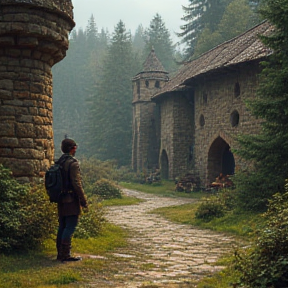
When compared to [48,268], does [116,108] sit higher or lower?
higher

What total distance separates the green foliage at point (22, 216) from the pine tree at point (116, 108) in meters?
30.8

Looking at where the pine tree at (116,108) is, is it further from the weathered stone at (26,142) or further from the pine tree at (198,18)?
the weathered stone at (26,142)

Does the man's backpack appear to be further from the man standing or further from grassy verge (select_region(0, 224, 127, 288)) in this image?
grassy verge (select_region(0, 224, 127, 288))

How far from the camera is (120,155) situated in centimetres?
3841

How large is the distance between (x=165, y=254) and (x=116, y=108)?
3375 cm

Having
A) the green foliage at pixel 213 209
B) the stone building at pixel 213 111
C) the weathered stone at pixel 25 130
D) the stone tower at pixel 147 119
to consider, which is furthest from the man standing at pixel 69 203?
the stone tower at pixel 147 119

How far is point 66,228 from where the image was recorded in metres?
6.06

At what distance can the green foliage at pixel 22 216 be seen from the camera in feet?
20.5

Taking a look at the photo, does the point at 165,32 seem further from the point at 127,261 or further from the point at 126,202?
the point at 127,261

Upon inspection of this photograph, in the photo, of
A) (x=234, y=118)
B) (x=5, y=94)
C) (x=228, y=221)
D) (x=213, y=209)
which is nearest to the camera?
(x=5, y=94)

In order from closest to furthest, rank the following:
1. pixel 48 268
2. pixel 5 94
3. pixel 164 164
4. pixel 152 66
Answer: pixel 48 268, pixel 5 94, pixel 164 164, pixel 152 66

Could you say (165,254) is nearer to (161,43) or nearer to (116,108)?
(116,108)

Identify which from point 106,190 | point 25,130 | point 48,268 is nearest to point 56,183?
point 48,268

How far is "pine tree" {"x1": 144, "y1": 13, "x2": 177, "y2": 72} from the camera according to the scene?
56469mm
